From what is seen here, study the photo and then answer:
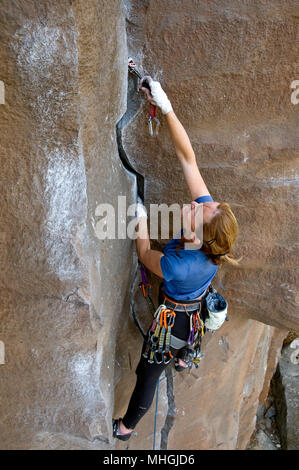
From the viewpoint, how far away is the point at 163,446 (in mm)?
3070

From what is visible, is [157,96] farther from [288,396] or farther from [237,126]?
[288,396]

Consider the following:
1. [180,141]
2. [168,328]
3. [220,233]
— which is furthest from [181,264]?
[180,141]

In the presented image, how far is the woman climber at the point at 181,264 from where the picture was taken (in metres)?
1.69

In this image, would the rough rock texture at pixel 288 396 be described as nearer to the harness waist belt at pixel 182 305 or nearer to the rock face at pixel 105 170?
the rock face at pixel 105 170

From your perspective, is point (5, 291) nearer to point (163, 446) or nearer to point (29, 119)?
point (29, 119)

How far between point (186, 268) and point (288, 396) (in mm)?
3614

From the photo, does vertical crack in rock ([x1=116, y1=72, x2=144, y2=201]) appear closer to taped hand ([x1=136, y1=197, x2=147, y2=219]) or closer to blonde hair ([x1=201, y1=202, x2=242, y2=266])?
taped hand ([x1=136, y1=197, x2=147, y2=219])

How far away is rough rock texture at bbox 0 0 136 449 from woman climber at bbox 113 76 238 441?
234 millimetres

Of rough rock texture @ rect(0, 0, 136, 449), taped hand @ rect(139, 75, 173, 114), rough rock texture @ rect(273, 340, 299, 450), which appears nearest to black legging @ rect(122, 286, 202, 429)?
rough rock texture @ rect(0, 0, 136, 449)

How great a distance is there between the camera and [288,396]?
15.1 feet

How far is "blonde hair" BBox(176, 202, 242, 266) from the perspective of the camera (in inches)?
63.4
